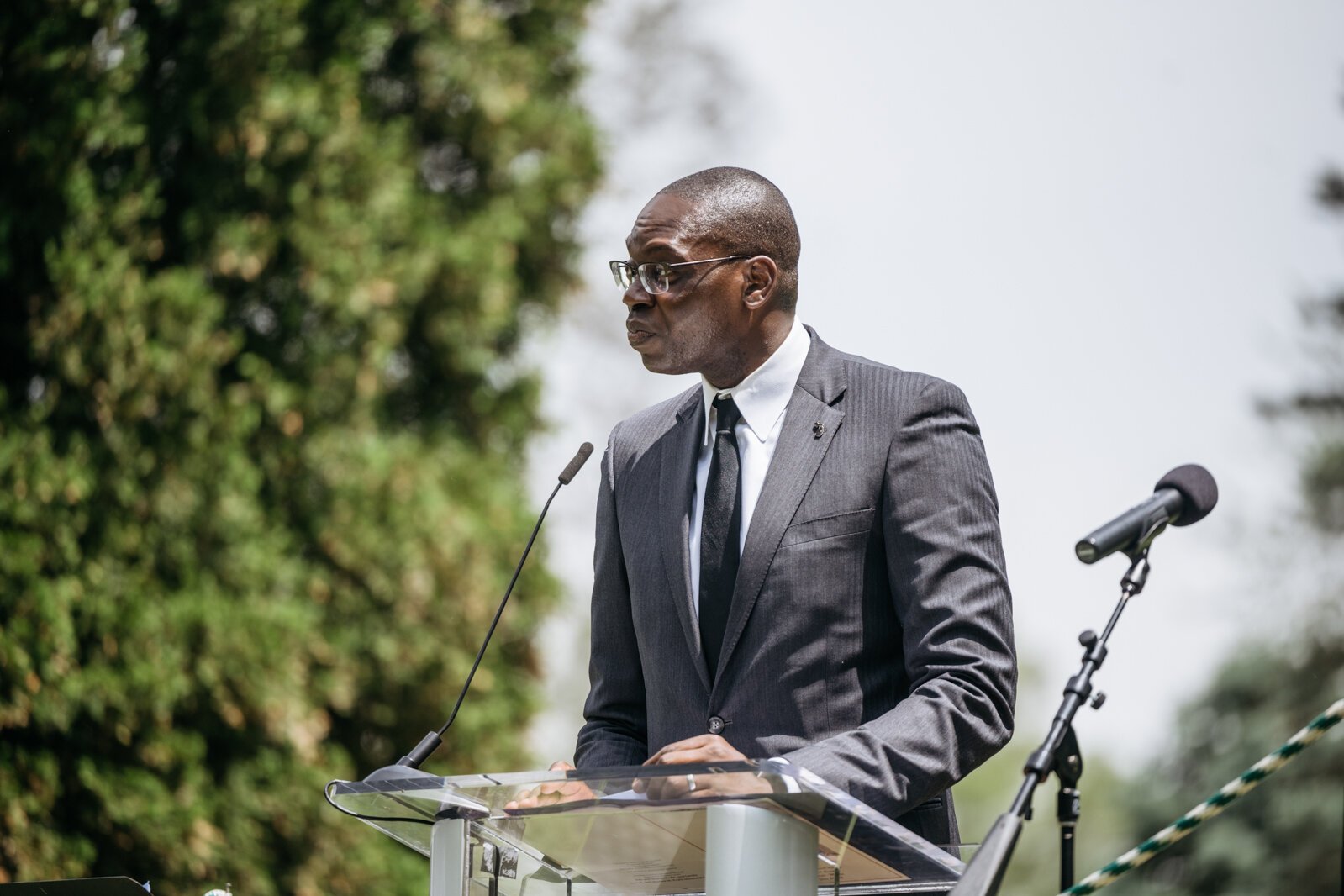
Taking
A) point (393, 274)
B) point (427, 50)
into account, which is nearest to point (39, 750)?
point (393, 274)

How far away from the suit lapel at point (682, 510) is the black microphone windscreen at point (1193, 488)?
818 mm

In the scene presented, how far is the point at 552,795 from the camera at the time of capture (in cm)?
195

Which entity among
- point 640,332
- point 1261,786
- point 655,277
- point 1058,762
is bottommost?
point 1261,786

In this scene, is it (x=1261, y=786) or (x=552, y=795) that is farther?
(x=1261, y=786)

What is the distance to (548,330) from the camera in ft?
24.1

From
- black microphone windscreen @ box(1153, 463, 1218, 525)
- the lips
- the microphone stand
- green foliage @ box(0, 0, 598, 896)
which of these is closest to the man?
the lips

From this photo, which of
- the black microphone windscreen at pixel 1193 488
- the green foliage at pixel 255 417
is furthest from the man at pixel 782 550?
the green foliage at pixel 255 417

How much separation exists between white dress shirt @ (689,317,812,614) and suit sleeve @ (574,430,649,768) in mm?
259

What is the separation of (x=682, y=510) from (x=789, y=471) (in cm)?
22

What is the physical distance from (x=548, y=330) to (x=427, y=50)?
1486mm

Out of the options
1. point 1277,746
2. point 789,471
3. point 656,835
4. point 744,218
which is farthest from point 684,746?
point 1277,746

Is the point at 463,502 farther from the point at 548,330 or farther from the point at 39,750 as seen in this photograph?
the point at 39,750

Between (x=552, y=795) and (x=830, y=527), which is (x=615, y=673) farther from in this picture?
(x=552, y=795)

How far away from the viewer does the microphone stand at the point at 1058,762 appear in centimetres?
172
